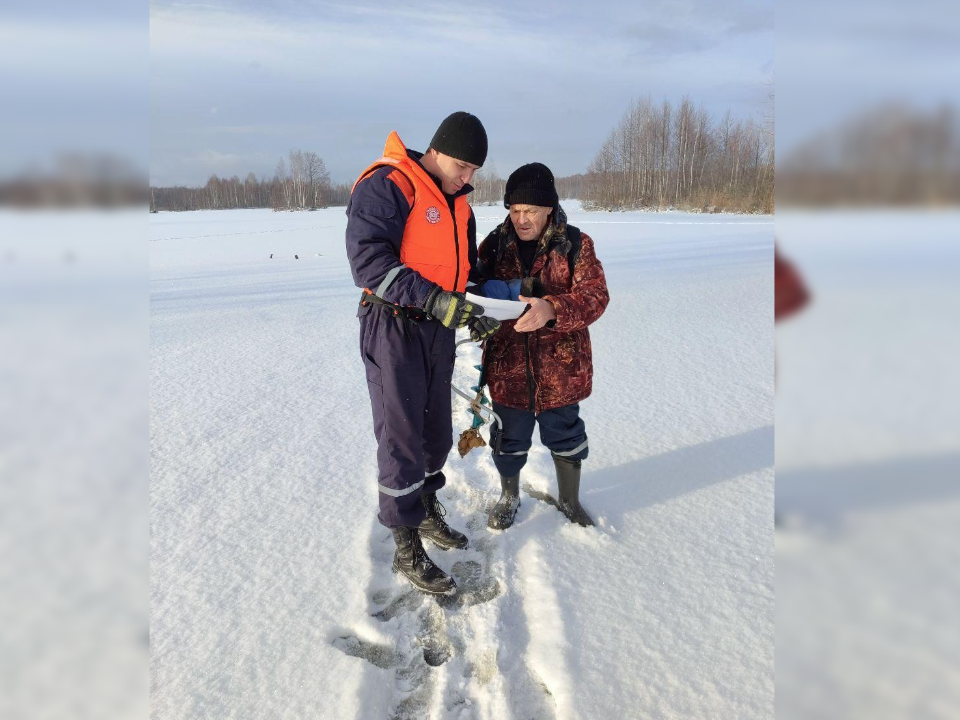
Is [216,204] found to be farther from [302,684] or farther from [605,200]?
[302,684]

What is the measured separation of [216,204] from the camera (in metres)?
66.6

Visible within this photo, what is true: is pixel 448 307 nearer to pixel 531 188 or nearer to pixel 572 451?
pixel 531 188

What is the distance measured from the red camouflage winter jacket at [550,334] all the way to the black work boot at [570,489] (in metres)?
0.26

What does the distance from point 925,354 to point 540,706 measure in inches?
52.2

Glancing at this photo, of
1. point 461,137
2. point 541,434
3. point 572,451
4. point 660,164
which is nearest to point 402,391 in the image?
point 541,434

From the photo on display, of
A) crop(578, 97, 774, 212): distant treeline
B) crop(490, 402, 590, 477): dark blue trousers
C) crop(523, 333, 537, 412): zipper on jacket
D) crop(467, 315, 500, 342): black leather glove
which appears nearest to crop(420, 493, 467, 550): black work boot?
crop(490, 402, 590, 477): dark blue trousers

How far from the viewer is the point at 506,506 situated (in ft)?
8.02

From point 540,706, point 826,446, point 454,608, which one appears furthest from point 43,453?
point 826,446

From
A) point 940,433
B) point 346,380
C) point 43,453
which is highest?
point 940,433

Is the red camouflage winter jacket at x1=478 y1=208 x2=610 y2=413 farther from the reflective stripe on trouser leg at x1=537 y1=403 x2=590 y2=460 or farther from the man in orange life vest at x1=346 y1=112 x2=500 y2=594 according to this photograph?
the man in orange life vest at x1=346 y1=112 x2=500 y2=594

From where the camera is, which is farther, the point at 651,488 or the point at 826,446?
the point at 651,488

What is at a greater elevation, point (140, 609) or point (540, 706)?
point (140, 609)

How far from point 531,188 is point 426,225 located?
17.0 inches

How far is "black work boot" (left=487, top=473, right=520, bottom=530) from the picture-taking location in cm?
238
